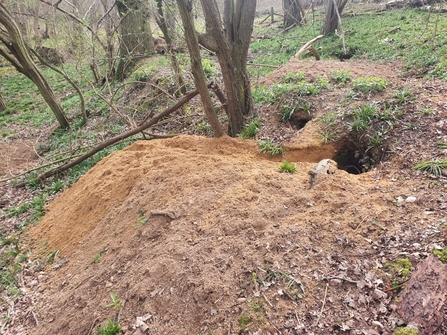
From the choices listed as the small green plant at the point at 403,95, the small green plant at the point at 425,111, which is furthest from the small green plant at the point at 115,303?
the small green plant at the point at 403,95

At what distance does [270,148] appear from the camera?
4.86 m

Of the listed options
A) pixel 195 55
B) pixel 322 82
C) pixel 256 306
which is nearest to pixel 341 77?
pixel 322 82

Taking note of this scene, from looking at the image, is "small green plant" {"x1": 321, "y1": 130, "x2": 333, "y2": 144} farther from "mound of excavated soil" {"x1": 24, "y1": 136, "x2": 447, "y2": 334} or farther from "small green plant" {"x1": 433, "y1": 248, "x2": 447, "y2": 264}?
"small green plant" {"x1": 433, "y1": 248, "x2": 447, "y2": 264}

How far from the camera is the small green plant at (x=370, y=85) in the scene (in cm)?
538

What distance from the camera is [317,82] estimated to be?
20.5 feet

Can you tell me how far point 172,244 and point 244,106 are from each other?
3293 mm

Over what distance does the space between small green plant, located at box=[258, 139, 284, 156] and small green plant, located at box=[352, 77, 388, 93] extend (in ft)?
6.95

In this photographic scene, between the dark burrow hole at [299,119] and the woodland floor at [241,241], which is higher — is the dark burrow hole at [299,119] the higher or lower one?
the higher one

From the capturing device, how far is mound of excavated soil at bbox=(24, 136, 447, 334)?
7.66 ft

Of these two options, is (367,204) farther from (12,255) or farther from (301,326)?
(12,255)

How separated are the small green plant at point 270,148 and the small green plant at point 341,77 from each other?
7.91ft

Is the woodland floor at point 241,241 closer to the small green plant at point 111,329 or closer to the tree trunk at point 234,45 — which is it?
the small green plant at point 111,329

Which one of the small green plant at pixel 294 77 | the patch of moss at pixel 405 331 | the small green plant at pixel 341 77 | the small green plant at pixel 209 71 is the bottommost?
the patch of moss at pixel 405 331

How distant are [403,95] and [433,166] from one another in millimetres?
1960
